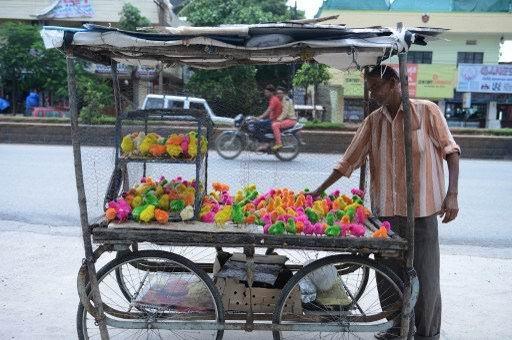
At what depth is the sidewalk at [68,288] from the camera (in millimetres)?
3317

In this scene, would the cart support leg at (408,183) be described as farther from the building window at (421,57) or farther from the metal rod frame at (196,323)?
the building window at (421,57)

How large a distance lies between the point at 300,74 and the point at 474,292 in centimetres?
1005

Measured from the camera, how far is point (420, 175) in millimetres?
2840

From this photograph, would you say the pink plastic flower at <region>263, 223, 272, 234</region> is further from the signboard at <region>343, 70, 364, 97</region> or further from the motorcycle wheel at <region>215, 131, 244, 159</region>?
the motorcycle wheel at <region>215, 131, 244, 159</region>

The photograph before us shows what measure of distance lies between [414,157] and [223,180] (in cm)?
569

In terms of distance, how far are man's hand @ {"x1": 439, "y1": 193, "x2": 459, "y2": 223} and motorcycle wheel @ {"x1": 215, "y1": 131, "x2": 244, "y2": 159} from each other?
7.94m

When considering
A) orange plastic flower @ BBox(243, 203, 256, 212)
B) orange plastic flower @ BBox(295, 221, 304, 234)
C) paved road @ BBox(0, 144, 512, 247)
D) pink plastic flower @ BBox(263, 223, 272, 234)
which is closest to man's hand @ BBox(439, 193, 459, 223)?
orange plastic flower @ BBox(295, 221, 304, 234)

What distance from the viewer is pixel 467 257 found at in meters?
4.90

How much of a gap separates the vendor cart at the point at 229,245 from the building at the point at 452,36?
19.4 m

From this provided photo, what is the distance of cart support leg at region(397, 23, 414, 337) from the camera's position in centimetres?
239

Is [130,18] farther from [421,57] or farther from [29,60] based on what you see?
[421,57]

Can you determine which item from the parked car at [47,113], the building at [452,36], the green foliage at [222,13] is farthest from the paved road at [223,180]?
the building at [452,36]

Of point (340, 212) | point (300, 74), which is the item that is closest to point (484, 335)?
point (340, 212)

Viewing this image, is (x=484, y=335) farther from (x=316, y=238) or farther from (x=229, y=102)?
(x=229, y=102)
